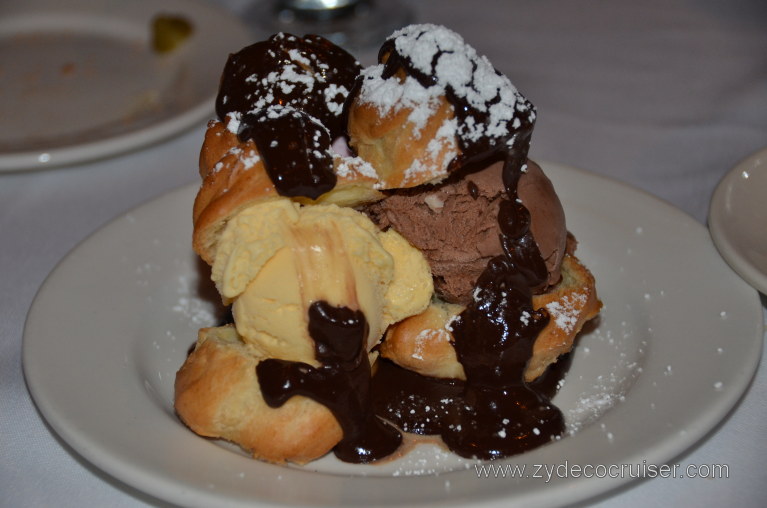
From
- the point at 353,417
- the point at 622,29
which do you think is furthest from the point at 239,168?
the point at 622,29

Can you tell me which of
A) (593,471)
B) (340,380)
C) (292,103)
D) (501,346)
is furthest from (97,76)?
(593,471)

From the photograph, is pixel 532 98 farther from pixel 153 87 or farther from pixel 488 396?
pixel 488 396

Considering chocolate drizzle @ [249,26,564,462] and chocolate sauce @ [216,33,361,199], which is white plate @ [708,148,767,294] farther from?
chocolate sauce @ [216,33,361,199]

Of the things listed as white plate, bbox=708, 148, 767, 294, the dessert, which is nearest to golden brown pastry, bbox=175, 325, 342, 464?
the dessert

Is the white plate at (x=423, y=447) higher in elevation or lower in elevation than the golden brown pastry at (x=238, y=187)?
lower

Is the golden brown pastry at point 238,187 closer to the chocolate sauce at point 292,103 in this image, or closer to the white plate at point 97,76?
the chocolate sauce at point 292,103

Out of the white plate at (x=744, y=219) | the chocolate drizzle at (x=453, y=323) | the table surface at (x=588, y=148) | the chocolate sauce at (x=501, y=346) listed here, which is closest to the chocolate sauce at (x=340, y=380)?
the chocolate drizzle at (x=453, y=323)

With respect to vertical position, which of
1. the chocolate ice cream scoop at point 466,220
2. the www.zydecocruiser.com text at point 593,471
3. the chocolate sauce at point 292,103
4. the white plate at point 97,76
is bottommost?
the white plate at point 97,76
